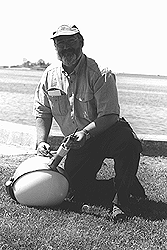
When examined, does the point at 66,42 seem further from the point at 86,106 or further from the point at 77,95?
the point at 86,106

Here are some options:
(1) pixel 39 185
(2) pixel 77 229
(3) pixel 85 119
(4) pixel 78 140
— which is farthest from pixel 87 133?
(2) pixel 77 229

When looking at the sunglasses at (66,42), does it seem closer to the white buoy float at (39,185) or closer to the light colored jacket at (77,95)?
the light colored jacket at (77,95)

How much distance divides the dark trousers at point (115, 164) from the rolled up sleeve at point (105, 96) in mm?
222

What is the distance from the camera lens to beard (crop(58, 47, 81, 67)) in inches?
211

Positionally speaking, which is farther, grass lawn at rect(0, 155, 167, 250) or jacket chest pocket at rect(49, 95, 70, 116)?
jacket chest pocket at rect(49, 95, 70, 116)

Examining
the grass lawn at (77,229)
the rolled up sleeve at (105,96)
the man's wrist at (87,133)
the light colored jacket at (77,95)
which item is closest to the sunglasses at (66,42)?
the light colored jacket at (77,95)

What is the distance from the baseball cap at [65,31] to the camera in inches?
208

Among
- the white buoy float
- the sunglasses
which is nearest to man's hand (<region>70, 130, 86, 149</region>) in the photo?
the white buoy float

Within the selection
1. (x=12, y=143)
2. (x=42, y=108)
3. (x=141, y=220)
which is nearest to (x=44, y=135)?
(x=42, y=108)

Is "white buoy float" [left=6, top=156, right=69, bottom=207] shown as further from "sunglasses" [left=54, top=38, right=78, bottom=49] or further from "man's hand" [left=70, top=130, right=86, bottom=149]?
"sunglasses" [left=54, top=38, right=78, bottom=49]

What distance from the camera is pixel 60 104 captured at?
227 inches

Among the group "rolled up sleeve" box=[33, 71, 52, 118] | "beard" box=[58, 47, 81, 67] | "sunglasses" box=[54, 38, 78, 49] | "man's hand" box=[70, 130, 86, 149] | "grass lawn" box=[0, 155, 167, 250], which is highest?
"sunglasses" box=[54, 38, 78, 49]

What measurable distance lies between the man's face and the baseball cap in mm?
43

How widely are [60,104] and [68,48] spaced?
0.70 meters
